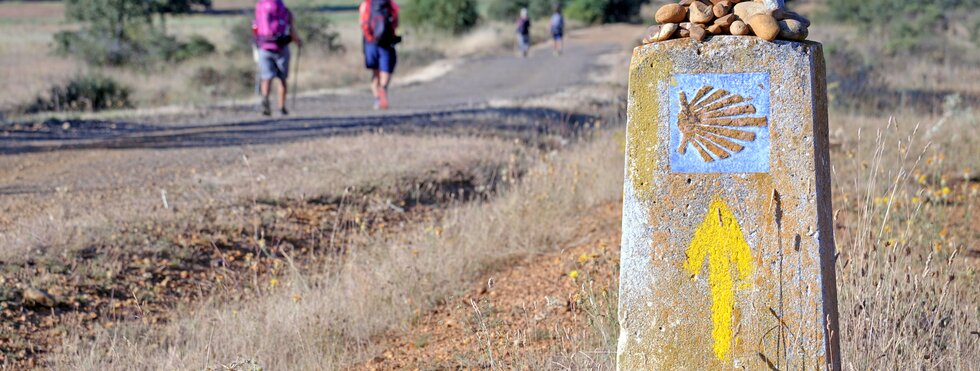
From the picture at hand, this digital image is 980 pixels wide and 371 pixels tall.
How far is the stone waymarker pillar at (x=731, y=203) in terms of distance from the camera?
117 inches

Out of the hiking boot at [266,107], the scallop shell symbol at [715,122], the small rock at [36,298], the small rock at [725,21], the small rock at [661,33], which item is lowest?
the small rock at [36,298]

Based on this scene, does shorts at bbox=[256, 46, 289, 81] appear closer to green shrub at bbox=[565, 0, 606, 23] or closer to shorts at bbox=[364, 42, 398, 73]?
shorts at bbox=[364, 42, 398, 73]

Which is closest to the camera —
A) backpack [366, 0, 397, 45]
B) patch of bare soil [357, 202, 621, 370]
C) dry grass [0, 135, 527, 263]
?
patch of bare soil [357, 202, 621, 370]

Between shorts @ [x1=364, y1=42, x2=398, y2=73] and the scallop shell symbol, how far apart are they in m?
9.57

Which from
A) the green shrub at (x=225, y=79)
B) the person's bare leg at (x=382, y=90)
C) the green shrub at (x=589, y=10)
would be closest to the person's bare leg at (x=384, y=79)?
the person's bare leg at (x=382, y=90)

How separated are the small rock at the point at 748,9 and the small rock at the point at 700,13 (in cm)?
8

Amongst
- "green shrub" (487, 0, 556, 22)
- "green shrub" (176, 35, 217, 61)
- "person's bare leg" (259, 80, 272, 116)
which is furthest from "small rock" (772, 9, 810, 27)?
"green shrub" (487, 0, 556, 22)

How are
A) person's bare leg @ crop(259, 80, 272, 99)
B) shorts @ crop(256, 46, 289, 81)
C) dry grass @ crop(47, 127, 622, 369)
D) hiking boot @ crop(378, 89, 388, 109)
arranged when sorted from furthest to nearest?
hiking boot @ crop(378, 89, 388, 109) < person's bare leg @ crop(259, 80, 272, 99) < shorts @ crop(256, 46, 289, 81) < dry grass @ crop(47, 127, 622, 369)

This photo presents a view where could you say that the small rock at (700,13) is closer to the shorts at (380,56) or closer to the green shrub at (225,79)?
the shorts at (380,56)

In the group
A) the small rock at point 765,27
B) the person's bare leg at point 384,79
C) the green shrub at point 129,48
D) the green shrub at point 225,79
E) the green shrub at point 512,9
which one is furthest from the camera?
the green shrub at point 512,9

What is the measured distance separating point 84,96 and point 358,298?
13541 millimetres

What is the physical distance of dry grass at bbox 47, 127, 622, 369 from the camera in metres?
4.80

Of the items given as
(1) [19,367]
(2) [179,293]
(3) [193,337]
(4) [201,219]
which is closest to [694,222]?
(3) [193,337]

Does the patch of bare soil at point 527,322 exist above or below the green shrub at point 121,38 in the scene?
below
